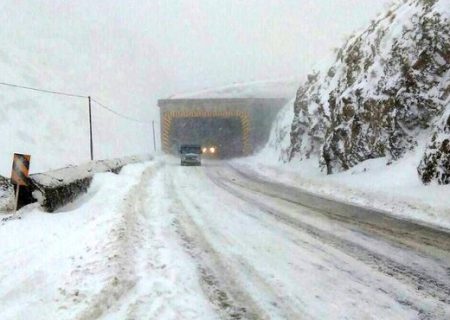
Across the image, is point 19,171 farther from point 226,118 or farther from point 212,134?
point 212,134

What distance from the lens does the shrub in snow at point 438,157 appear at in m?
11.7

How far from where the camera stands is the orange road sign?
10109mm

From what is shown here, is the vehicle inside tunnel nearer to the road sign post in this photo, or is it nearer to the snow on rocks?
the snow on rocks

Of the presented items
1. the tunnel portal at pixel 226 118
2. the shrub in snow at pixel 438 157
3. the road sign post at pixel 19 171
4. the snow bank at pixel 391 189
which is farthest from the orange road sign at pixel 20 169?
the tunnel portal at pixel 226 118

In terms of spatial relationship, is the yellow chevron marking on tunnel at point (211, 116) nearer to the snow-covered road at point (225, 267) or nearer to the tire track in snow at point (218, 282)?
the snow-covered road at point (225, 267)

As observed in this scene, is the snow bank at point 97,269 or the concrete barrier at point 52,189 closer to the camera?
the snow bank at point 97,269

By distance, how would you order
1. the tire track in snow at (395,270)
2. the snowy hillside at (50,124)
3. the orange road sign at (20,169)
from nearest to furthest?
the tire track in snow at (395,270) → the orange road sign at (20,169) → the snowy hillside at (50,124)

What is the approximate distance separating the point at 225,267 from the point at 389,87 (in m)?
12.7

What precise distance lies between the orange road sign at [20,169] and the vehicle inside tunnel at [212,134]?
142 ft

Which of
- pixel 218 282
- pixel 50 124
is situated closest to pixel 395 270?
pixel 218 282

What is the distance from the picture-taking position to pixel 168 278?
520 cm

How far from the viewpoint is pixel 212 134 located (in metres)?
58.3

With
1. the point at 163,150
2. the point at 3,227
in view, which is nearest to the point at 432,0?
the point at 3,227

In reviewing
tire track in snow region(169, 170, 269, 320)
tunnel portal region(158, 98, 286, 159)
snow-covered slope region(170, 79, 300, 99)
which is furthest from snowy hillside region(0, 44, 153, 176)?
tire track in snow region(169, 170, 269, 320)
